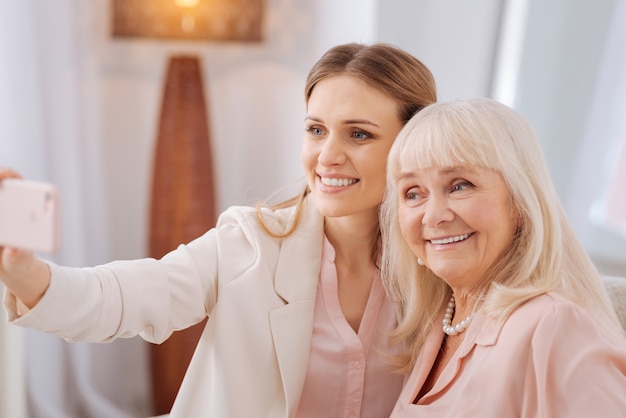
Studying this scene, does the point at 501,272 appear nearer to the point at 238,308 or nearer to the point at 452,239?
the point at 452,239

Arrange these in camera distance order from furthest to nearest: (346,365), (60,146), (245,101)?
(245,101) < (60,146) < (346,365)

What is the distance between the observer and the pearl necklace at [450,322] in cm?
140

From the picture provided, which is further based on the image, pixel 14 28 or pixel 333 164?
pixel 14 28

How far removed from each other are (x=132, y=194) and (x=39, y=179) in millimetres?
694

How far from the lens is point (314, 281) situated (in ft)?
5.30

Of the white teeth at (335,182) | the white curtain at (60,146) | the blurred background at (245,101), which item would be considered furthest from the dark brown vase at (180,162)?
the white teeth at (335,182)

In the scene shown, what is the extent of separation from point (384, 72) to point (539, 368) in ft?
2.22

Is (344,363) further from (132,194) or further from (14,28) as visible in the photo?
(132,194)

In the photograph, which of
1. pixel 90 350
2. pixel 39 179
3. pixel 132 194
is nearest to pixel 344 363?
pixel 39 179

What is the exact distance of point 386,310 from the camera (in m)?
1.66

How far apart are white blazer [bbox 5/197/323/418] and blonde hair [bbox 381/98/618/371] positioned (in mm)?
348

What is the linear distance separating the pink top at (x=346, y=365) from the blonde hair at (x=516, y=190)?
34cm

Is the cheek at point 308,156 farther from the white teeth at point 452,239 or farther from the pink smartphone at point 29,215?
the pink smartphone at point 29,215

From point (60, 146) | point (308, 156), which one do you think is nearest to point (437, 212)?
point (308, 156)
